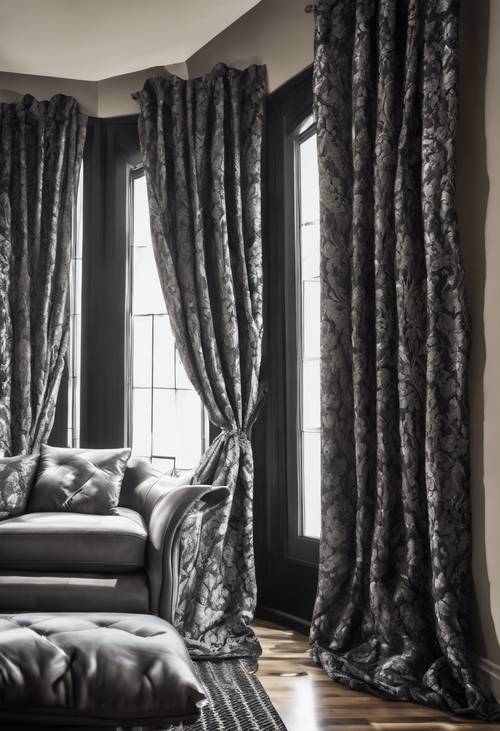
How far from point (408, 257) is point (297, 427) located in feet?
4.21

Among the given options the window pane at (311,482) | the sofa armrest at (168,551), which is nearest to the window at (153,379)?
the window pane at (311,482)

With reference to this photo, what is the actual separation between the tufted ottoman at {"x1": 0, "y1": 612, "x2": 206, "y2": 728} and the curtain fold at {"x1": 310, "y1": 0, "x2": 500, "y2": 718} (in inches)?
40.0

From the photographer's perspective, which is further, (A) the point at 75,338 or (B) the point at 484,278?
(A) the point at 75,338

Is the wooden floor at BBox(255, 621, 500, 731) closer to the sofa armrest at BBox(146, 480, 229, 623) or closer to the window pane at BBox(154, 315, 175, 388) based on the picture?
the sofa armrest at BBox(146, 480, 229, 623)

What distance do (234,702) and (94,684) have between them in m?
0.85

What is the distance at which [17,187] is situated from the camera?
4375 millimetres

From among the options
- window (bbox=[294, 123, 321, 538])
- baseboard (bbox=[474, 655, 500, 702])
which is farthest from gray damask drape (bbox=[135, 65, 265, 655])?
baseboard (bbox=[474, 655, 500, 702])

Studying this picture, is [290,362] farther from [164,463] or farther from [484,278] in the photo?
[484,278]

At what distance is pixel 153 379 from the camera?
4.44 m

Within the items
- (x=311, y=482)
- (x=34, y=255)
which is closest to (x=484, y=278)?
(x=311, y=482)

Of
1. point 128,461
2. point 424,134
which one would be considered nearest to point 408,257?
point 424,134

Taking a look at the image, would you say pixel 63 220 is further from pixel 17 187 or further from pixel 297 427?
pixel 297 427

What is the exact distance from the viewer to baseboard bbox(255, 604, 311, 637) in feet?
11.6

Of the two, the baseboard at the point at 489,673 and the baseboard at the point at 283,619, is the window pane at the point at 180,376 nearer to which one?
the baseboard at the point at 283,619
